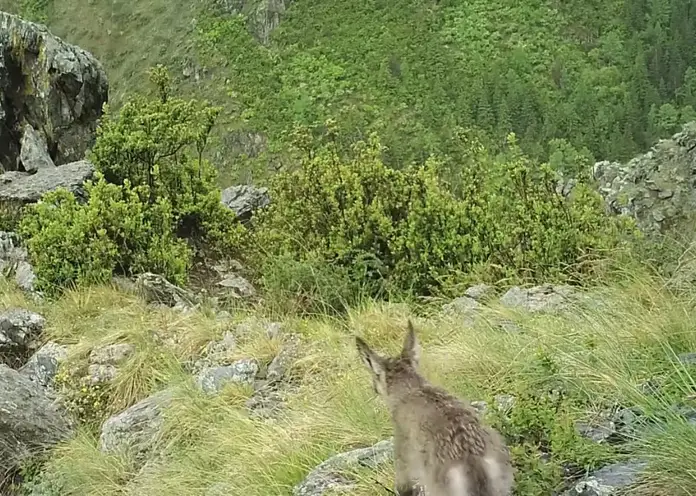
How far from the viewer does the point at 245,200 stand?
1272 cm

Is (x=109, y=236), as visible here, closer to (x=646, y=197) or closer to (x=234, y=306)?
(x=234, y=306)

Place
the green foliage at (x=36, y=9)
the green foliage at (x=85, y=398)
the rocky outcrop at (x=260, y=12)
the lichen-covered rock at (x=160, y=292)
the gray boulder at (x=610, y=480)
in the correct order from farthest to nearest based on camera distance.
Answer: the rocky outcrop at (x=260, y=12) < the green foliage at (x=36, y=9) < the lichen-covered rock at (x=160, y=292) < the green foliage at (x=85, y=398) < the gray boulder at (x=610, y=480)

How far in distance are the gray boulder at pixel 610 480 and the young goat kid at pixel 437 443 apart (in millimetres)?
375

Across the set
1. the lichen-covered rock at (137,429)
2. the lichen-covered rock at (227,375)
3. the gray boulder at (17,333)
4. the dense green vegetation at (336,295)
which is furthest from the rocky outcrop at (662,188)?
the gray boulder at (17,333)

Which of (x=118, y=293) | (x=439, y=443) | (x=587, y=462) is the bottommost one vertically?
(x=118, y=293)

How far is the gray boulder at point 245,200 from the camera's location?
12.4m

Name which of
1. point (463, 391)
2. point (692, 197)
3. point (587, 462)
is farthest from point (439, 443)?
point (692, 197)

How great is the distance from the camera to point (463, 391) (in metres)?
4.30

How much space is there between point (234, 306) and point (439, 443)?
540 centimetres

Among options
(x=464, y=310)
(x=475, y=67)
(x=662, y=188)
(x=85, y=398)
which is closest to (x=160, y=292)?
(x=85, y=398)

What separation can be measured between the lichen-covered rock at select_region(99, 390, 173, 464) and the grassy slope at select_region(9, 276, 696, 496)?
0.09 m

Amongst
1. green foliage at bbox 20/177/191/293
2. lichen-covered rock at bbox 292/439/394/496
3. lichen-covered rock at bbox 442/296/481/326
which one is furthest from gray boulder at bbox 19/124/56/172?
lichen-covered rock at bbox 292/439/394/496

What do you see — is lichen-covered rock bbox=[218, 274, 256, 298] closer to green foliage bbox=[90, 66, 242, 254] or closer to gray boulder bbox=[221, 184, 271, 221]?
green foliage bbox=[90, 66, 242, 254]

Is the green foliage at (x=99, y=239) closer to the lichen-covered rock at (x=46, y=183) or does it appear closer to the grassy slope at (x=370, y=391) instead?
the lichen-covered rock at (x=46, y=183)
